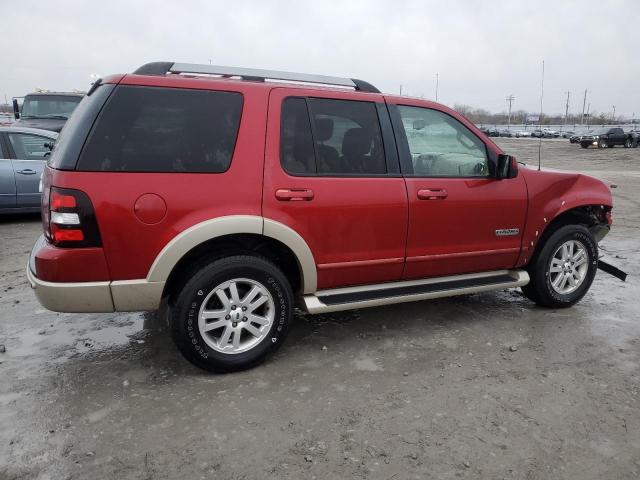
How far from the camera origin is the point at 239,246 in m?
3.38

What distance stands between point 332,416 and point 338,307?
2.72ft

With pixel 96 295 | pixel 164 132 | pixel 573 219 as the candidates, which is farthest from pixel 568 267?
pixel 96 295

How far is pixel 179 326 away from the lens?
3.15m

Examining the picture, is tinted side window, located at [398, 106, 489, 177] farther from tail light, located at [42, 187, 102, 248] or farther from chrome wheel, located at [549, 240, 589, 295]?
tail light, located at [42, 187, 102, 248]

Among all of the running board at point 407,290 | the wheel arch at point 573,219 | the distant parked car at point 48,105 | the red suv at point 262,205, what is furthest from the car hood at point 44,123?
the wheel arch at point 573,219

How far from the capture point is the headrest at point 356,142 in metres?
3.59

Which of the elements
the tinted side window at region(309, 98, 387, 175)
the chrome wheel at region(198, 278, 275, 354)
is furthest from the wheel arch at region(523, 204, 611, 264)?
the chrome wheel at region(198, 278, 275, 354)

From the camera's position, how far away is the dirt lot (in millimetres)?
2484

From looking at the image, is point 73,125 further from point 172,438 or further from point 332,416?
point 332,416

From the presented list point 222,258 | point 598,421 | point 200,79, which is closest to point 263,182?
point 222,258

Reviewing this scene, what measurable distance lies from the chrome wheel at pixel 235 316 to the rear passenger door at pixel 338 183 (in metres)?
0.44

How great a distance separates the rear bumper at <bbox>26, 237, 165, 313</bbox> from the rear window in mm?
670

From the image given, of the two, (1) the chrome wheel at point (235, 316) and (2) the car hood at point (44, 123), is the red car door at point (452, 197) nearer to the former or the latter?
(1) the chrome wheel at point (235, 316)

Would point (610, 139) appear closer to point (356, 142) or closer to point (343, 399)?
point (356, 142)
